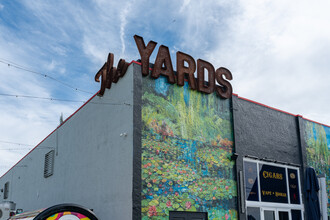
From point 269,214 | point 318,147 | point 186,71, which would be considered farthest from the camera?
point 318,147

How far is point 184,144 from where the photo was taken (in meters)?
12.4

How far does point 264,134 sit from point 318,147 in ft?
12.6

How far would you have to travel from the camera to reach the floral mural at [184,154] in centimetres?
1134

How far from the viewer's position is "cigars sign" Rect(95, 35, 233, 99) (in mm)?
12320

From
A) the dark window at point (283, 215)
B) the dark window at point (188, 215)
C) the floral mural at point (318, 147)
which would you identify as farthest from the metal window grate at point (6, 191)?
the floral mural at point (318, 147)

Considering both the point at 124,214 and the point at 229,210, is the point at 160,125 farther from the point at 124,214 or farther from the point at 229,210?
the point at 229,210

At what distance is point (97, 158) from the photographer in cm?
1357

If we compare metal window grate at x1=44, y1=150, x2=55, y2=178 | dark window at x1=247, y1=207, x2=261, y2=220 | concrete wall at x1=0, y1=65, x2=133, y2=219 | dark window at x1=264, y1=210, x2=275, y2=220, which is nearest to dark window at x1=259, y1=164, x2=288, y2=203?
dark window at x1=264, y1=210, x2=275, y2=220

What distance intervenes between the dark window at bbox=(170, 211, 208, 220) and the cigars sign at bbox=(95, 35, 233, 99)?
424 centimetres

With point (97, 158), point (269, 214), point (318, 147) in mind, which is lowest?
point (269, 214)

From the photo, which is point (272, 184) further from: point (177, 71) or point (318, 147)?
point (177, 71)

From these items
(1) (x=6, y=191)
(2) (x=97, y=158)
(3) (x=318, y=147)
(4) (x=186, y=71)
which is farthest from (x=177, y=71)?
(1) (x=6, y=191)

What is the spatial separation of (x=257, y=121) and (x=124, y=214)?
23.3 feet

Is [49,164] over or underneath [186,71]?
underneath
